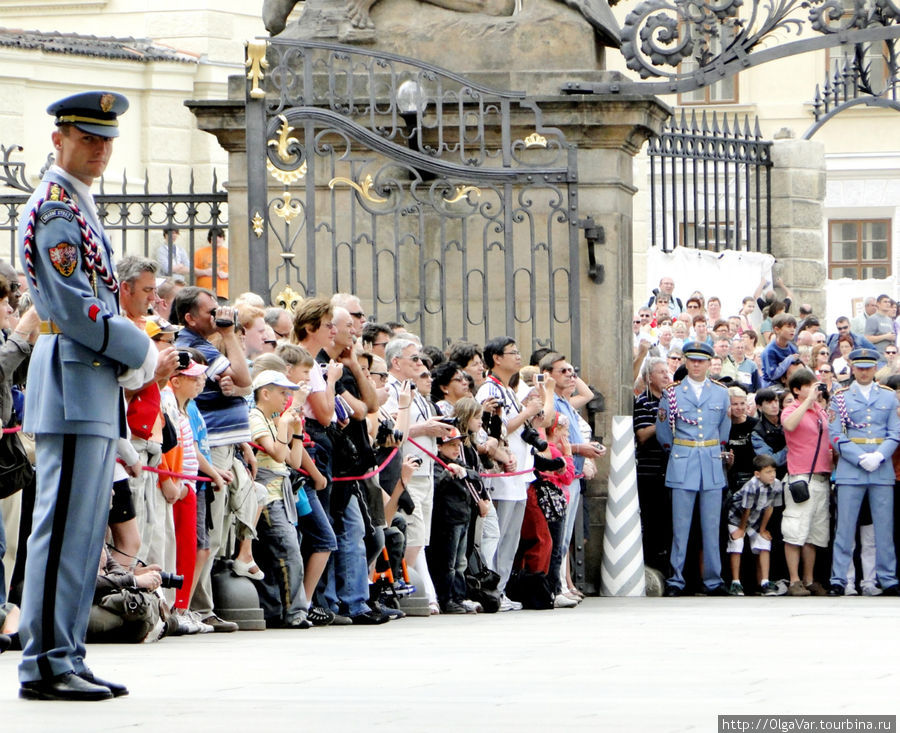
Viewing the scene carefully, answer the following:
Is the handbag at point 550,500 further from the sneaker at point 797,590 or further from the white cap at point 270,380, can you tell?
the white cap at point 270,380

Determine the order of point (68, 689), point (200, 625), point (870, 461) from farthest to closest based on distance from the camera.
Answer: point (870, 461) < point (200, 625) < point (68, 689)

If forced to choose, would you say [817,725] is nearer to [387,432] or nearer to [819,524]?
[387,432]

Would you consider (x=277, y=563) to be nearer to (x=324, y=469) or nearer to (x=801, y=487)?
(x=324, y=469)

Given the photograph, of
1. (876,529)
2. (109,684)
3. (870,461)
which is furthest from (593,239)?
(109,684)

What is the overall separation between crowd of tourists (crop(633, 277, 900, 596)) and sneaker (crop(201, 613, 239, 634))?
5.66m

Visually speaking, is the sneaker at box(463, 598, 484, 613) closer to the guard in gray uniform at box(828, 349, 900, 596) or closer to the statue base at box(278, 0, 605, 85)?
the statue base at box(278, 0, 605, 85)

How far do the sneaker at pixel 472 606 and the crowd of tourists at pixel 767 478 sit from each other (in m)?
2.86

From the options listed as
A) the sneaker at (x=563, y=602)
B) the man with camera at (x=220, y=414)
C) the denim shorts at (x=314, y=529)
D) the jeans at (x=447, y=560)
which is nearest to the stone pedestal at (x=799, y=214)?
the sneaker at (x=563, y=602)

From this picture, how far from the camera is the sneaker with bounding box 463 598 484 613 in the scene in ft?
41.9

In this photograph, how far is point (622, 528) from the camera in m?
14.9

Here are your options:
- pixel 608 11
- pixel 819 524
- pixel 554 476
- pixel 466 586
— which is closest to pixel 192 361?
pixel 466 586

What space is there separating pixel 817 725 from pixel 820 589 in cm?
971

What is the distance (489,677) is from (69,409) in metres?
1.95

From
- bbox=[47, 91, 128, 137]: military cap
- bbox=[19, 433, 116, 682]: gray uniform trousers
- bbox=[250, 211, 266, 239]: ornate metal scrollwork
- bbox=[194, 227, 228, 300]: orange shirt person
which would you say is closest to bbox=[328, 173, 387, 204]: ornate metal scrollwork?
bbox=[250, 211, 266, 239]: ornate metal scrollwork
